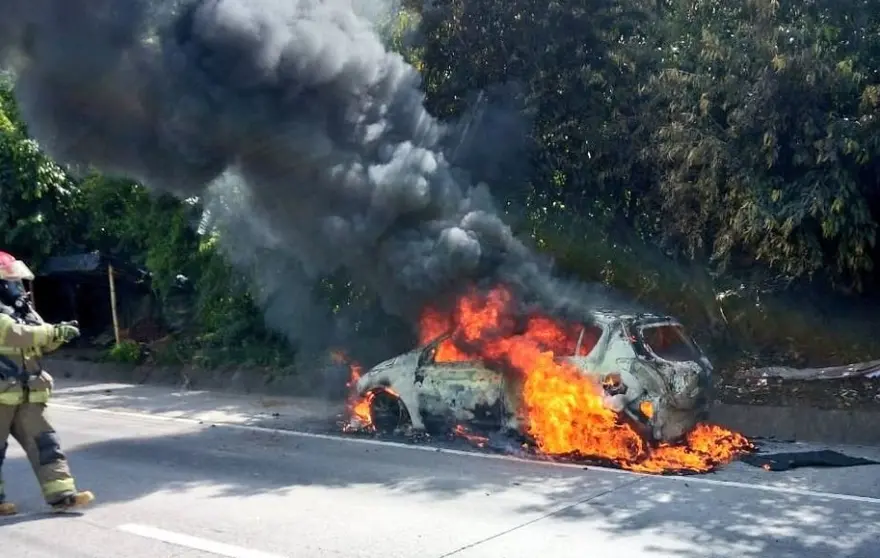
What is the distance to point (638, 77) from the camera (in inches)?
461

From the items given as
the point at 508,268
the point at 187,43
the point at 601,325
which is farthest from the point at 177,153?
the point at 601,325

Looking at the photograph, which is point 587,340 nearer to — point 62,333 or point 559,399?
point 559,399

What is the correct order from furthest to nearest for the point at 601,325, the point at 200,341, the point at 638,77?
1. the point at 200,341
2. the point at 638,77
3. the point at 601,325

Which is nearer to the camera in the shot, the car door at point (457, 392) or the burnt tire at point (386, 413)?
the car door at point (457, 392)

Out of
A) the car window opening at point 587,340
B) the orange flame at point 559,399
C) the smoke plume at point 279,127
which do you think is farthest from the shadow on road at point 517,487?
the smoke plume at point 279,127

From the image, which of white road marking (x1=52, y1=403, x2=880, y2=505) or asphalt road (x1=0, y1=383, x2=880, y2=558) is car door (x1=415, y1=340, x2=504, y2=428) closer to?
white road marking (x1=52, y1=403, x2=880, y2=505)

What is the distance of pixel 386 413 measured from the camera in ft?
32.4

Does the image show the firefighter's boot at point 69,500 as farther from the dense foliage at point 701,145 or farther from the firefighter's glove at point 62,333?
the dense foliage at point 701,145

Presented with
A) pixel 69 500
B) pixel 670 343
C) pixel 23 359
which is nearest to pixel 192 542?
pixel 69 500

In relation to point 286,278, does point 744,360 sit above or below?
below

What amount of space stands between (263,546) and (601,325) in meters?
3.95

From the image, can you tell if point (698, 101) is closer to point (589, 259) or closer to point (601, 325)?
point (589, 259)

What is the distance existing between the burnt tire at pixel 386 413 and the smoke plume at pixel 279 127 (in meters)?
1.00

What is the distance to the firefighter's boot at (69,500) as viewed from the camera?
6641mm
